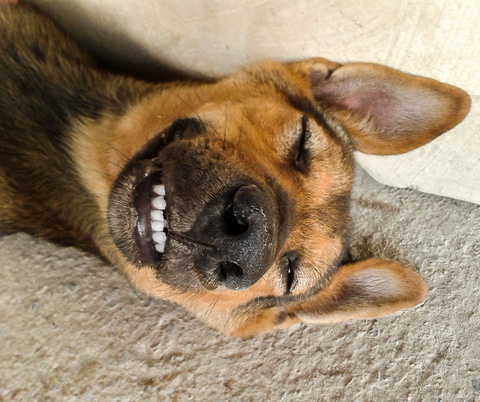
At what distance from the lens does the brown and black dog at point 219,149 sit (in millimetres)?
1852

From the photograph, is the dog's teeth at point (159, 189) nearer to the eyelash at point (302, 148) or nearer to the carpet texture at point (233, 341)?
the eyelash at point (302, 148)

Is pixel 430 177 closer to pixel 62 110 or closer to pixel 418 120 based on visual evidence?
pixel 418 120

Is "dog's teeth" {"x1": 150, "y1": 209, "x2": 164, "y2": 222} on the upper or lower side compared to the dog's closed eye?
lower

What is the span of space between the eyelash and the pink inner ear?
1.62 feet

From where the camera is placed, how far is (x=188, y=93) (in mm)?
2363

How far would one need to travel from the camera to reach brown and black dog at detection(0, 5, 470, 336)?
6.07 feet

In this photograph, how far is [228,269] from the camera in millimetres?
1610

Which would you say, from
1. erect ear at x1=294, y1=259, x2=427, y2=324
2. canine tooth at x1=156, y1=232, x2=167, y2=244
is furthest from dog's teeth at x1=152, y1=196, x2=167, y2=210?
erect ear at x1=294, y1=259, x2=427, y2=324

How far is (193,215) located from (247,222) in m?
0.21

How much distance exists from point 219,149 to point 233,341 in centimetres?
167

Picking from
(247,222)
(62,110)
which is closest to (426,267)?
(247,222)

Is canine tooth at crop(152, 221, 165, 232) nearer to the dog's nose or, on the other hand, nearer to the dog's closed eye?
the dog's nose

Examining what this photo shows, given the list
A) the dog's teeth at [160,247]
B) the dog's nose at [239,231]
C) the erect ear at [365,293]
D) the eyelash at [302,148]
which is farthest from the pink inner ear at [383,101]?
the dog's teeth at [160,247]

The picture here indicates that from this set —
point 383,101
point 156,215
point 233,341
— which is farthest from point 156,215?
point 383,101
